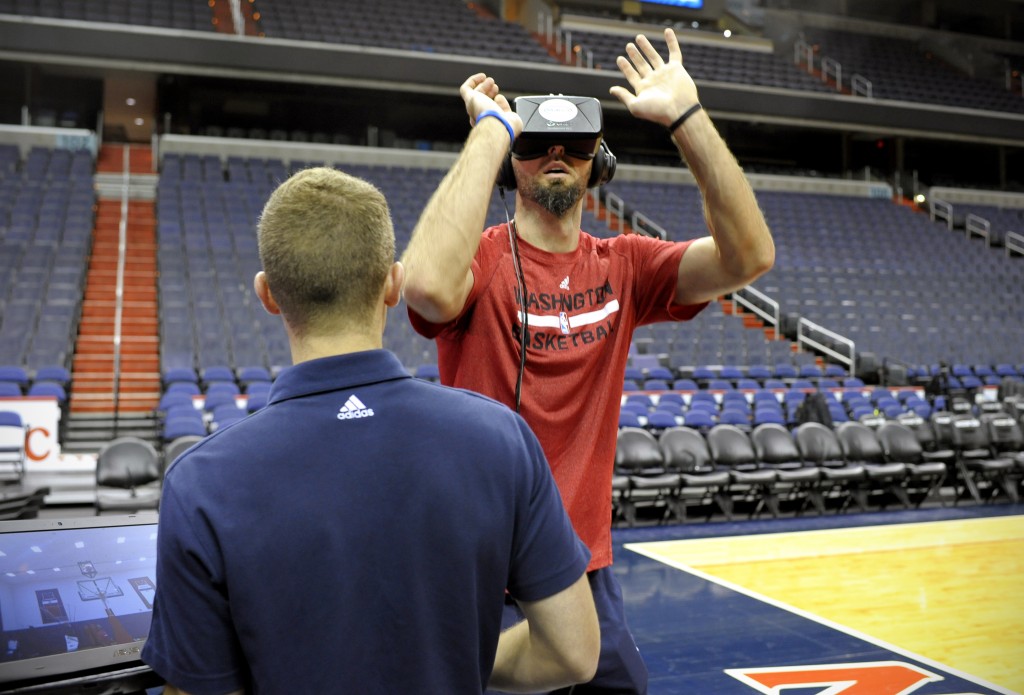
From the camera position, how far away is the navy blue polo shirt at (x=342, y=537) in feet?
3.17

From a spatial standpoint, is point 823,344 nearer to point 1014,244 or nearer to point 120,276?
point 1014,244

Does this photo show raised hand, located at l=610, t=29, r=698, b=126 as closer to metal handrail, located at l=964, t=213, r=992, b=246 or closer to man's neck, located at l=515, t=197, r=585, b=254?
man's neck, located at l=515, t=197, r=585, b=254

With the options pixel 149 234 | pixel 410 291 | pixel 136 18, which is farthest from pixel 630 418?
pixel 136 18

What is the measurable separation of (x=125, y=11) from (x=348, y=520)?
17886mm

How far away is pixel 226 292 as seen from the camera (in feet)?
38.5

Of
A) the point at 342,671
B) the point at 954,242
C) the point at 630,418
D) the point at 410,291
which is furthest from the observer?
the point at 954,242

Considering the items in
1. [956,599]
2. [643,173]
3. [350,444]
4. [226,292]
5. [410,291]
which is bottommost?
[956,599]

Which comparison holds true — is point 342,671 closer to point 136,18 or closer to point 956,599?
point 956,599

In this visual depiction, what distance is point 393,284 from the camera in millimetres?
1172

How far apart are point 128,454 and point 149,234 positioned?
28.9 feet

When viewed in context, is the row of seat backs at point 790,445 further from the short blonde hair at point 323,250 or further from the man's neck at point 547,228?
the short blonde hair at point 323,250

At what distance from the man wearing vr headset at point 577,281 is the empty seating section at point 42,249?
9.58 metres

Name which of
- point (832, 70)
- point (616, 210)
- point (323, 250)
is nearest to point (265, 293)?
point (323, 250)

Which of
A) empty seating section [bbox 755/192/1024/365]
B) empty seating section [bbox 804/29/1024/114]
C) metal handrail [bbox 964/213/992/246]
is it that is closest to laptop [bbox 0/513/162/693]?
empty seating section [bbox 755/192/1024/365]
